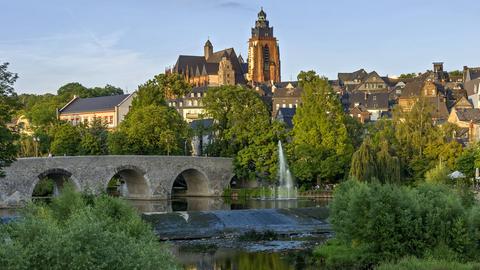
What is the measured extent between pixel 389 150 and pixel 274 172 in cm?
953

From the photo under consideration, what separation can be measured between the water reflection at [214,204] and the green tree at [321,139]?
3.95m

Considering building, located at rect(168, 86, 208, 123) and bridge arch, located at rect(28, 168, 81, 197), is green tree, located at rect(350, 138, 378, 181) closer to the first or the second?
bridge arch, located at rect(28, 168, 81, 197)

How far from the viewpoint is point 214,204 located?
185 ft

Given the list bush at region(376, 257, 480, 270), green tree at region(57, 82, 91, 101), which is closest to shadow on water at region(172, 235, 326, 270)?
bush at region(376, 257, 480, 270)

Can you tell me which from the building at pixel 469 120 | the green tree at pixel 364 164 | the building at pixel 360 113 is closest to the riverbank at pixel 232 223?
the green tree at pixel 364 164

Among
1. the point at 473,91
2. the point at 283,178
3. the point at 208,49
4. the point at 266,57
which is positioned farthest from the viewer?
the point at 208,49

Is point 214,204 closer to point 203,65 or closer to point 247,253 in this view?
point 247,253

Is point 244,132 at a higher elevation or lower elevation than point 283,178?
higher

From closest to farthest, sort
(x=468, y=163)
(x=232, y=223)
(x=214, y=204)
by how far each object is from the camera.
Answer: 1. (x=232, y=223)
2. (x=468, y=163)
3. (x=214, y=204)

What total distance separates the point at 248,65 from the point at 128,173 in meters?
83.6

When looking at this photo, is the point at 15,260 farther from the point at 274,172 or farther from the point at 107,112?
the point at 107,112

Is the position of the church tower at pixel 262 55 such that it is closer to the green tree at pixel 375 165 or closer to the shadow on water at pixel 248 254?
the green tree at pixel 375 165

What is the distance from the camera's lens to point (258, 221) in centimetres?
4250

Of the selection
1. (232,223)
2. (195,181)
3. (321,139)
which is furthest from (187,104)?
(232,223)
